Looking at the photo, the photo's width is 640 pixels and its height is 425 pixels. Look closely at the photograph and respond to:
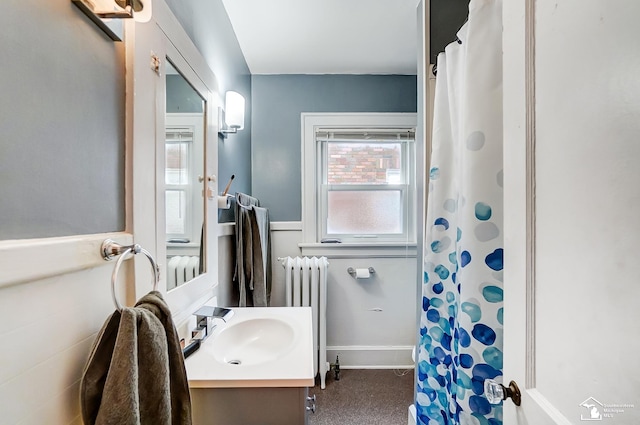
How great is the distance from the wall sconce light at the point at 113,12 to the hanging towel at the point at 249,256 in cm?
97

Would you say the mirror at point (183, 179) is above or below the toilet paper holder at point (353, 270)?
above

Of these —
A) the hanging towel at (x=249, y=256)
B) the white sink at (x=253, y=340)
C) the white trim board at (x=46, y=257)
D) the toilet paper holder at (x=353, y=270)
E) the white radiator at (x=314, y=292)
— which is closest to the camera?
the white trim board at (x=46, y=257)

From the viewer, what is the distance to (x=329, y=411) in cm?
168

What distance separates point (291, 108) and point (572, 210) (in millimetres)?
1957

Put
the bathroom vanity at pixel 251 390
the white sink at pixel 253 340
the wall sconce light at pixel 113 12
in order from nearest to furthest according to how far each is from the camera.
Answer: the wall sconce light at pixel 113 12, the bathroom vanity at pixel 251 390, the white sink at pixel 253 340

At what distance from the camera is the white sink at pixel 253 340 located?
102cm

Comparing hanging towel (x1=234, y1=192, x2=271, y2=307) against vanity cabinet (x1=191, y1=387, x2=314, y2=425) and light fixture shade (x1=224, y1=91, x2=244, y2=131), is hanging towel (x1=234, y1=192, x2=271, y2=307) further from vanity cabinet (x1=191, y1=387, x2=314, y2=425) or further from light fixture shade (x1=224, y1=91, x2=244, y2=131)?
vanity cabinet (x1=191, y1=387, x2=314, y2=425)

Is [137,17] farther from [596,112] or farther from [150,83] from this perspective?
[596,112]

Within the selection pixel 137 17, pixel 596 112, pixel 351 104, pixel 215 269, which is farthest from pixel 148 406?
pixel 351 104

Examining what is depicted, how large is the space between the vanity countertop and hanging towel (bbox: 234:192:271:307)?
1.05 feet

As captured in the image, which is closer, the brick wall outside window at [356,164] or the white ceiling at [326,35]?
the white ceiling at [326,35]

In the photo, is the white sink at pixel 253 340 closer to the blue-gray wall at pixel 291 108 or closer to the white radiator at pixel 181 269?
the white radiator at pixel 181 269

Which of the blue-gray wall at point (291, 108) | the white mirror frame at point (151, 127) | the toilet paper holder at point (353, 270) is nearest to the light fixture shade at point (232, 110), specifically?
the white mirror frame at point (151, 127)

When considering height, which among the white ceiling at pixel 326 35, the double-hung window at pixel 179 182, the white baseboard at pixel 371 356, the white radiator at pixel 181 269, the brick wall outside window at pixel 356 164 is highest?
the white ceiling at pixel 326 35
